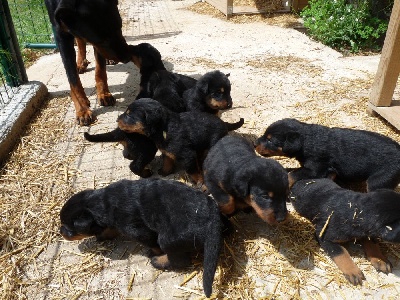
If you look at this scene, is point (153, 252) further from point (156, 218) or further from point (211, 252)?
point (211, 252)

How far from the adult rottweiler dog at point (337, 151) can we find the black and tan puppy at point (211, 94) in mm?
945

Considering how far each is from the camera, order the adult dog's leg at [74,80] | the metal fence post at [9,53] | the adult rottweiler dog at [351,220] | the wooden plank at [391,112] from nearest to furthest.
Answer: the adult rottweiler dog at [351,220] → the wooden plank at [391,112] → the adult dog's leg at [74,80] → the metal fence post at [9,53]

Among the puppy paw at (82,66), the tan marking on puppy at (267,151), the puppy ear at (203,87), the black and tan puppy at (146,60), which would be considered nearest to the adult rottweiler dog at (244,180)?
the tan marking on puppy at (267,151)

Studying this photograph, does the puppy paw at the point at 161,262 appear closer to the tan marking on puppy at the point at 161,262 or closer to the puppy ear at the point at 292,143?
the tan marking on puppy at the point at 161,262

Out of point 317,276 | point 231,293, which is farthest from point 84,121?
point 317,276

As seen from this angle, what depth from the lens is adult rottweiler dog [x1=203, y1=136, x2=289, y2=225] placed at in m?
2.68

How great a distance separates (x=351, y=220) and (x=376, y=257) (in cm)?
40

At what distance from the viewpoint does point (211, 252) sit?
255 centimetres

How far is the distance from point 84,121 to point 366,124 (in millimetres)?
3888

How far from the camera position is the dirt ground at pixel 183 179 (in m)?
2.75

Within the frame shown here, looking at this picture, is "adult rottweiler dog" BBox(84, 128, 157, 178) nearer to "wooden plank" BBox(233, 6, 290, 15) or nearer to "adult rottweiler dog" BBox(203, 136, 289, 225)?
"adult rottweiler dog" BBox(203, 136, 289, 225)

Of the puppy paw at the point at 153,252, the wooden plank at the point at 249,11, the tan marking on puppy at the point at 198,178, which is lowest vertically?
the puppy paw at the point at 153,252

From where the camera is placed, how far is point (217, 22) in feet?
35.1

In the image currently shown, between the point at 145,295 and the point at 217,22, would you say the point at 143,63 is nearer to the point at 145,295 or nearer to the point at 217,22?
the point at 145,295
